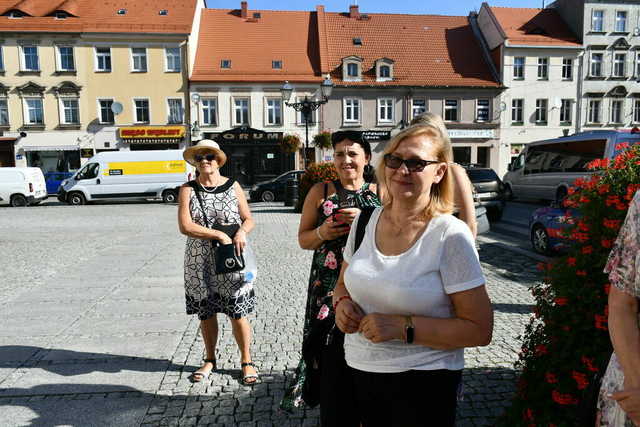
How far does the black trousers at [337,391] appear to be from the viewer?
6.77 ft

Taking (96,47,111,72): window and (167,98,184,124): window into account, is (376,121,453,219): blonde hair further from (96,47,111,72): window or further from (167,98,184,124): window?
(96,47,111,72): window

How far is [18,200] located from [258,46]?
19.0 meters

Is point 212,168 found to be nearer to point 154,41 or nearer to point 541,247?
point 541,247

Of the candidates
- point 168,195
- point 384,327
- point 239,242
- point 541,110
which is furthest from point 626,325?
point 541,110

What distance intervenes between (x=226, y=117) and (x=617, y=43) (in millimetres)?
27370

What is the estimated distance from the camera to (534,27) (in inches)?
1332

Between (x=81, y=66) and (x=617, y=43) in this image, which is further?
(x=617, y=43)

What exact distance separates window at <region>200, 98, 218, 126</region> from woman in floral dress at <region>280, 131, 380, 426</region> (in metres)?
29.5

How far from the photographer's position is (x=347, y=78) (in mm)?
31547

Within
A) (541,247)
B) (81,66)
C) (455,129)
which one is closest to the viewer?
(541,247)

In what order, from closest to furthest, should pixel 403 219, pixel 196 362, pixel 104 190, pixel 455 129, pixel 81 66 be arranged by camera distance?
pixel 403 219
pixel 196 362
pixel 104 190
pixel 81 66
pixel 455 129

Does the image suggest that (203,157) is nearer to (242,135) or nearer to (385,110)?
(242,135)

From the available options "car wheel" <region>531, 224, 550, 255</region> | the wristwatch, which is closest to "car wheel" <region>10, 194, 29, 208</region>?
"car wheel" <region>531, 224, 550, 255</region>

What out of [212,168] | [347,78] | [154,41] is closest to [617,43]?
[347,78]
